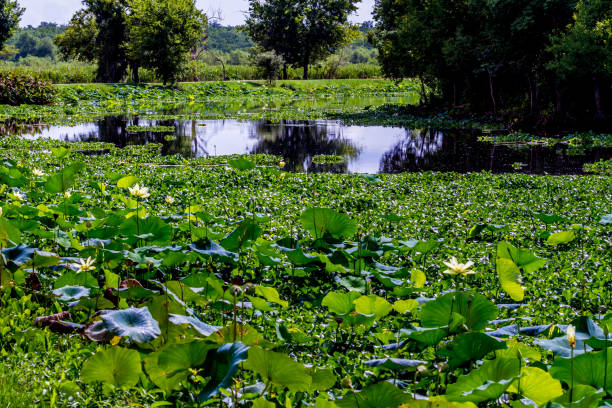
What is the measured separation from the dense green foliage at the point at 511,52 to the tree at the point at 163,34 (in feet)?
50.2

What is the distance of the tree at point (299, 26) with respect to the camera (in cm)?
4691

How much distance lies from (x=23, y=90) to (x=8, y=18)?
646cm

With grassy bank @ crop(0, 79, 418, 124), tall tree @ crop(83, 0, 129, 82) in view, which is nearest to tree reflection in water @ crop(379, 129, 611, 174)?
grassy bank @ crop(0, 79, 418, 124)

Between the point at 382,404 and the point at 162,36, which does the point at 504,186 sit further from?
the point at 162,36

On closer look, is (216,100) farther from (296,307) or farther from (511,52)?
(296,307)

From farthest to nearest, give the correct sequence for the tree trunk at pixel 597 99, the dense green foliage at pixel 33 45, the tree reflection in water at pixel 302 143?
the dense green foliage at pixel 33 45
the tree trunk at pixel 597 99
the tree reflection in water at pixel 302 143

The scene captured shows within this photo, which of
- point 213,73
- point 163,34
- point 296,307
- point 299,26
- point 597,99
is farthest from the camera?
point 213,73

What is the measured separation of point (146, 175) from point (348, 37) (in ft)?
145

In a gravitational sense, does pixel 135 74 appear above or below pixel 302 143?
above

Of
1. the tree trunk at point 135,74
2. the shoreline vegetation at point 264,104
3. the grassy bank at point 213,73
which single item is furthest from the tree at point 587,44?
the tree trunk at point 135,74

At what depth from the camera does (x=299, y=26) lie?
46812 mm

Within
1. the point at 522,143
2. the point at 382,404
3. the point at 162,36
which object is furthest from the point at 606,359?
the point at 162,36

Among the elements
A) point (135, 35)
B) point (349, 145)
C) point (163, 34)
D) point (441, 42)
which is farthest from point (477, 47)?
point (135, 35)

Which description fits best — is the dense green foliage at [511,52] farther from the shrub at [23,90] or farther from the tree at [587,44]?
the shrub at [23,90]
